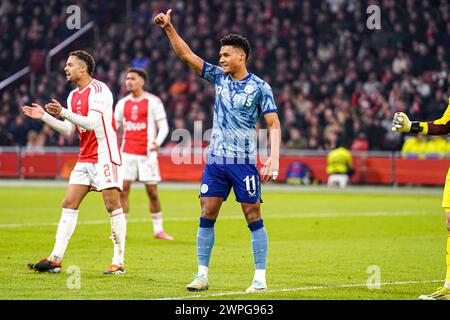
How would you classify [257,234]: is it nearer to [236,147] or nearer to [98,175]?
[236,147]

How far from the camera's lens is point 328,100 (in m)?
31.0

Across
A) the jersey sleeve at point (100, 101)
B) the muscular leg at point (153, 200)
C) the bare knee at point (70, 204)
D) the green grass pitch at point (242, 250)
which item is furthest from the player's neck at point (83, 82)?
the muscular leg at point (153, 200)

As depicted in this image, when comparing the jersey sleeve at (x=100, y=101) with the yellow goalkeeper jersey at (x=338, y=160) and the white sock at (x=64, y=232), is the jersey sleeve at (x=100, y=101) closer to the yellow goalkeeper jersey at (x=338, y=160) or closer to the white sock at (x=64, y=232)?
the white sock at (x=64, y=232)

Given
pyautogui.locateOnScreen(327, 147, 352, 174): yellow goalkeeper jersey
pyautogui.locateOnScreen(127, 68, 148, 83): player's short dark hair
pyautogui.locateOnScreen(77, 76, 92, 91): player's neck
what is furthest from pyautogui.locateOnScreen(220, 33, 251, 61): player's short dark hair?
pyautogui.locateOnScreen(327, 147, 352, 174): yellow goalkeeper jersey

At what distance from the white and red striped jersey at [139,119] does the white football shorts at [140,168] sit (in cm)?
11

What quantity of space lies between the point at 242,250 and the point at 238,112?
432cm

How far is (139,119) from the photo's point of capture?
1549cm

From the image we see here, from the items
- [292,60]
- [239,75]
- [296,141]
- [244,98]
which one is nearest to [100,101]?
[239,75]

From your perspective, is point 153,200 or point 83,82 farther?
point 153,200

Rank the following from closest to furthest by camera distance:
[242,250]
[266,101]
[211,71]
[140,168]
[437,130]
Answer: [437,130]
[266,101]
[211,71]
[242,250]
[140,168]

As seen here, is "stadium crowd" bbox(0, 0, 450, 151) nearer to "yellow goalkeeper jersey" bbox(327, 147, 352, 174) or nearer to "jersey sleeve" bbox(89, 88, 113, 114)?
"yellow goalkeeper jersey" bbox(327, 147, 352, 174)

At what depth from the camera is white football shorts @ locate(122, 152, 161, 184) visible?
50.2 feet

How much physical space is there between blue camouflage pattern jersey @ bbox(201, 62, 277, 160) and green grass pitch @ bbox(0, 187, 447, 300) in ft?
4.54
